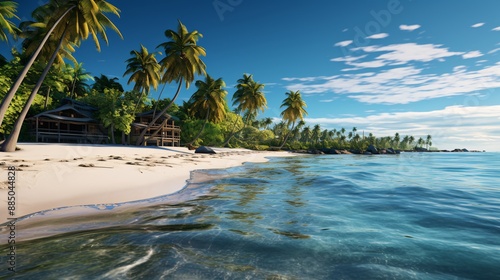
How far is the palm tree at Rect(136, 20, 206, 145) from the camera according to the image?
28109 mm

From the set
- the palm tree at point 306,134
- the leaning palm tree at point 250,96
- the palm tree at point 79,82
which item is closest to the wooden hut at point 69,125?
the palm tree at point 79,82

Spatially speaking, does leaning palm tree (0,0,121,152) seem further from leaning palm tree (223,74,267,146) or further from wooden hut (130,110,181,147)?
leaning palm tree (223,74,267,146)

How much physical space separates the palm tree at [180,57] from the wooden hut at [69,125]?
683 centimetres

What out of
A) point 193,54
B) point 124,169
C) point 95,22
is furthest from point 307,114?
point 124,169

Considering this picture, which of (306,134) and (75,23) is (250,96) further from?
(306,134)

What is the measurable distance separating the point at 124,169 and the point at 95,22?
37.9 feet

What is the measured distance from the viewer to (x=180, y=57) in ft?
92.5

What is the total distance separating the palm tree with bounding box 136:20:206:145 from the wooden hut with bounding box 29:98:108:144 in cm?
683

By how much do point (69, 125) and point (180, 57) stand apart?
595 inches

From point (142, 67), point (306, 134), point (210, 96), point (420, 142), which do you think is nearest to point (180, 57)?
point (142, 67)

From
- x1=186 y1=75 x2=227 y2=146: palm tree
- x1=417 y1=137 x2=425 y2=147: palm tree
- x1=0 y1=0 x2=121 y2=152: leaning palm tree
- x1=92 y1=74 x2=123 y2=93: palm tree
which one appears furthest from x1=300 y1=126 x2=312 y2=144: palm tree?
x1=417 y1=137 x2=425 y2=147: palm tree

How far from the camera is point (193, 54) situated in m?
28.1

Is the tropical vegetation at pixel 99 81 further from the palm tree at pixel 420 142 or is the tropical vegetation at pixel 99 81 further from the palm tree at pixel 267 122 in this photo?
the palm tree at pixel 420 142

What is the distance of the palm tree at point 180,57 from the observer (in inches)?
1107
